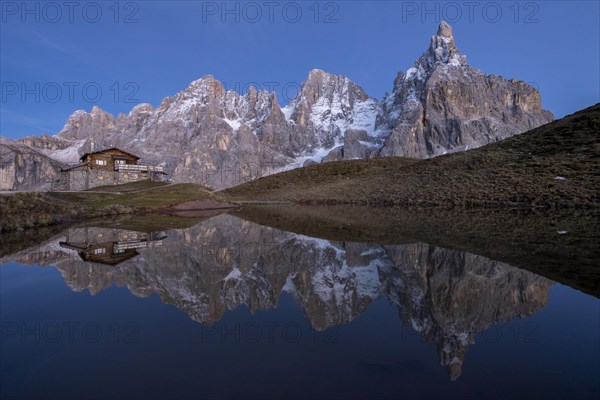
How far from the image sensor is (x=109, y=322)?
751 cm

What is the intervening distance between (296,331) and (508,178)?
54.1 metres

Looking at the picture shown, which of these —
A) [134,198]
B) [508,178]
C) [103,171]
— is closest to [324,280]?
[134,198]

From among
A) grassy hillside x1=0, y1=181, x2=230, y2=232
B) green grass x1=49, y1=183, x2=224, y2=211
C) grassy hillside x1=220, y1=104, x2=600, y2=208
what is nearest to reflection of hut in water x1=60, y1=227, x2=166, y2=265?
grassy hillside x1=0, y1=181, x2=230, y2=232

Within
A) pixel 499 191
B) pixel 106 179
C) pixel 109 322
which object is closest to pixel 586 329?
pixel 109 322

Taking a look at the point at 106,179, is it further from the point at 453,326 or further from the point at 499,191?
the point at 453,326

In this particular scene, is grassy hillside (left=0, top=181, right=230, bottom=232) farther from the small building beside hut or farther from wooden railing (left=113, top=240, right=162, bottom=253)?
the small building beside hut

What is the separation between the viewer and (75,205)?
115 ft

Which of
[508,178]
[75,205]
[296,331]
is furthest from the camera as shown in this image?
[508,178]

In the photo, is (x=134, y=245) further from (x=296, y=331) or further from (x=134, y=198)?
(x=134, y=198)

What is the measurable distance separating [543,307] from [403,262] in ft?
17.4

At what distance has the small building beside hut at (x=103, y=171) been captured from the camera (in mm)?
80562

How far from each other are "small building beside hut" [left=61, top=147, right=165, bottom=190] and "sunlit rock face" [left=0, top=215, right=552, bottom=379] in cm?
7337

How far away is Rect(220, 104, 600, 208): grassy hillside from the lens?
43.0 meters

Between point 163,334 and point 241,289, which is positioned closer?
point 163,334
